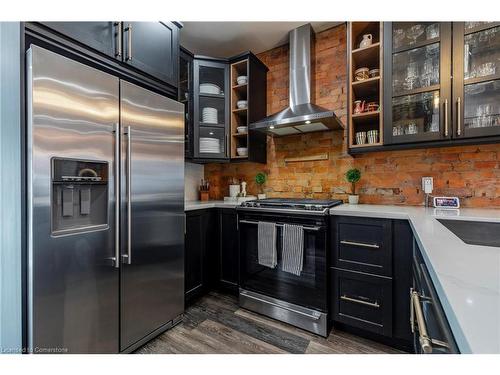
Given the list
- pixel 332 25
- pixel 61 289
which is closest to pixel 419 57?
pixel 332 25

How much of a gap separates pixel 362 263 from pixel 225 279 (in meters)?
1.36

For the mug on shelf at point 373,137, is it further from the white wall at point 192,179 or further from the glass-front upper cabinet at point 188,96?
the white wall at point 192,179

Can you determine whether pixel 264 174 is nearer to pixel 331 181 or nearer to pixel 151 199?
pixel 331 181

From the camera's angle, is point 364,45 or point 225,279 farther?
point 225,279

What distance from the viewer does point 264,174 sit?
9.50 ft

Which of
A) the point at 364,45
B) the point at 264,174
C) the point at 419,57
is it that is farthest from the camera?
the point at 264,174

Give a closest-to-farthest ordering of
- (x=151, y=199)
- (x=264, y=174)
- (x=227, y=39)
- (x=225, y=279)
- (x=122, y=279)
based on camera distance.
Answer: (x=122, y=279) → (x=151, y=199) → (x=225, y=279) → (x=227, y=39) → (x=264, y=174)

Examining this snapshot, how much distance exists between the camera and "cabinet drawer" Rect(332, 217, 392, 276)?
1.65 metres

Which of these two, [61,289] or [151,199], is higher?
[151,199]

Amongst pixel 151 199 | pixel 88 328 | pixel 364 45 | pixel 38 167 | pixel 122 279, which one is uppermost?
pixel 364 45

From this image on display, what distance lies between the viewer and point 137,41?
5.27 feet

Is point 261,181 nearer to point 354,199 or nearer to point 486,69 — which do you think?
point 354,199

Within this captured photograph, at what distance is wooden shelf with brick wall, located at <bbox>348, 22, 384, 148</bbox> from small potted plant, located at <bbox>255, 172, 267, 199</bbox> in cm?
110

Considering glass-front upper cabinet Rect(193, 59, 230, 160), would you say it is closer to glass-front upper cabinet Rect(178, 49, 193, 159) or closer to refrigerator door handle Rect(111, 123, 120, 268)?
glass-front upper cabinet Rect(178, 49, 193, 159)
